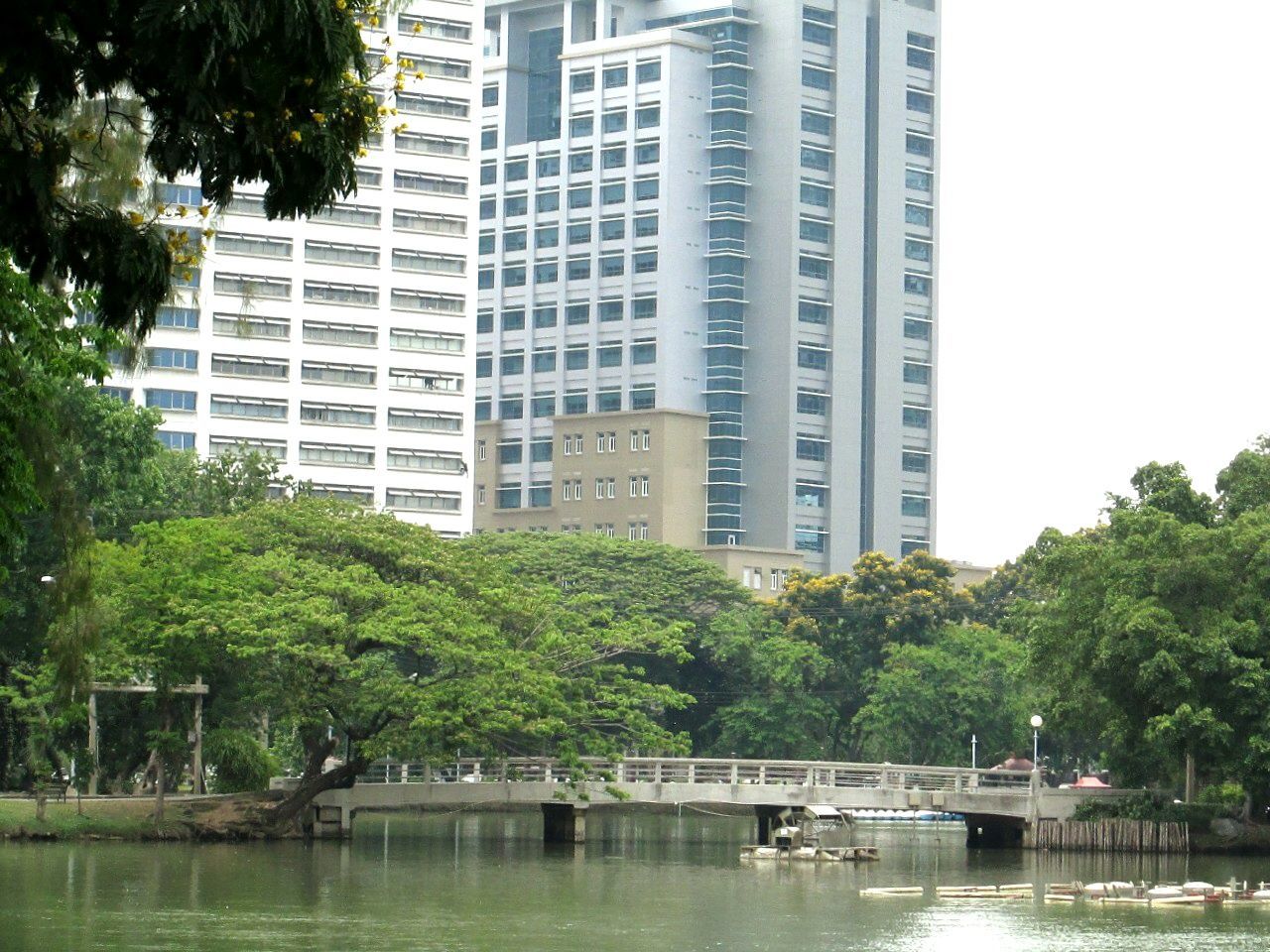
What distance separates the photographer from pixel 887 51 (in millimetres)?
142375

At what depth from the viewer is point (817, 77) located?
456 ft

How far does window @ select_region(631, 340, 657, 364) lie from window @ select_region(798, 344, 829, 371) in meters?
8.43

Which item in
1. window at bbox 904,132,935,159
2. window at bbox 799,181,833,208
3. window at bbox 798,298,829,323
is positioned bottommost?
window at bbox 798,298,829,323

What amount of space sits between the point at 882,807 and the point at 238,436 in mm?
61338

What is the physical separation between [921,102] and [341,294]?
4531 cm

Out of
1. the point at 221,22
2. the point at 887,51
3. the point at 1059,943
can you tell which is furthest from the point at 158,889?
the point at 887,51

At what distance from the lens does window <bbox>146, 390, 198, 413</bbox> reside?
109812 mm

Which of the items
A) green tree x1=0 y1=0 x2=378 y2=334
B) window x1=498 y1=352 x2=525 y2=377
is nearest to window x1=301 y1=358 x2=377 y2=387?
window x1=498 y1=352 x2=525 y2=377

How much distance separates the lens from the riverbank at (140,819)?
168 feet

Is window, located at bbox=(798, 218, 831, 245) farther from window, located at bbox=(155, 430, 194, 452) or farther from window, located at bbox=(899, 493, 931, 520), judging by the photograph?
window, located at bbox=(155, 430, 194, 452)

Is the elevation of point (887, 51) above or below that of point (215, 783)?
above

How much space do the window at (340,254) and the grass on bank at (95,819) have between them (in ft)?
206

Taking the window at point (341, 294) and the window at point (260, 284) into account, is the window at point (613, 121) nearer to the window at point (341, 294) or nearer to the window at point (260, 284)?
the window at point (341, 294)

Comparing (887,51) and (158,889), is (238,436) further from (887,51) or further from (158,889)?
(158,889)
